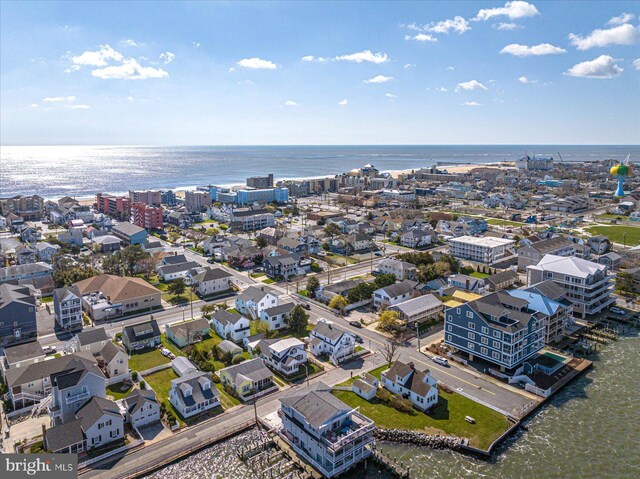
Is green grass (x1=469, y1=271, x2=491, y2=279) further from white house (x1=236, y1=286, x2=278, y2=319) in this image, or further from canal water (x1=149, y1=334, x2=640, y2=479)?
white house (x1=236, y1=286, x2=278, y2=319)

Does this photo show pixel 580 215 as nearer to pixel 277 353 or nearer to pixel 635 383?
pixel 635 383

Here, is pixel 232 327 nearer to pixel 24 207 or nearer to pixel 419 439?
pixel 419 439

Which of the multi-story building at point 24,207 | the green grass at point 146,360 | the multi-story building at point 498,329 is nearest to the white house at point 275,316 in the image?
the green grass at point 146,360

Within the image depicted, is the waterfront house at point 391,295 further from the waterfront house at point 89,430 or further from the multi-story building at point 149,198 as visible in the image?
the multi-story building at point 149,198

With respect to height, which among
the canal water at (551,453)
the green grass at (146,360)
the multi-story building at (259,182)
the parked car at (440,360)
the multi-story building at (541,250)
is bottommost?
the canal water at (551,453)

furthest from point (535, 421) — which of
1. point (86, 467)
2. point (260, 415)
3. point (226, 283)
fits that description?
point (226, 283)

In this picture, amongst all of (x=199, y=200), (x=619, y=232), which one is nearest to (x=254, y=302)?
(x=619, y=232)

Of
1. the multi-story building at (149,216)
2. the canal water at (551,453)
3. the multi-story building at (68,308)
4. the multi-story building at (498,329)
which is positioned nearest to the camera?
the canal water at (551,453)
